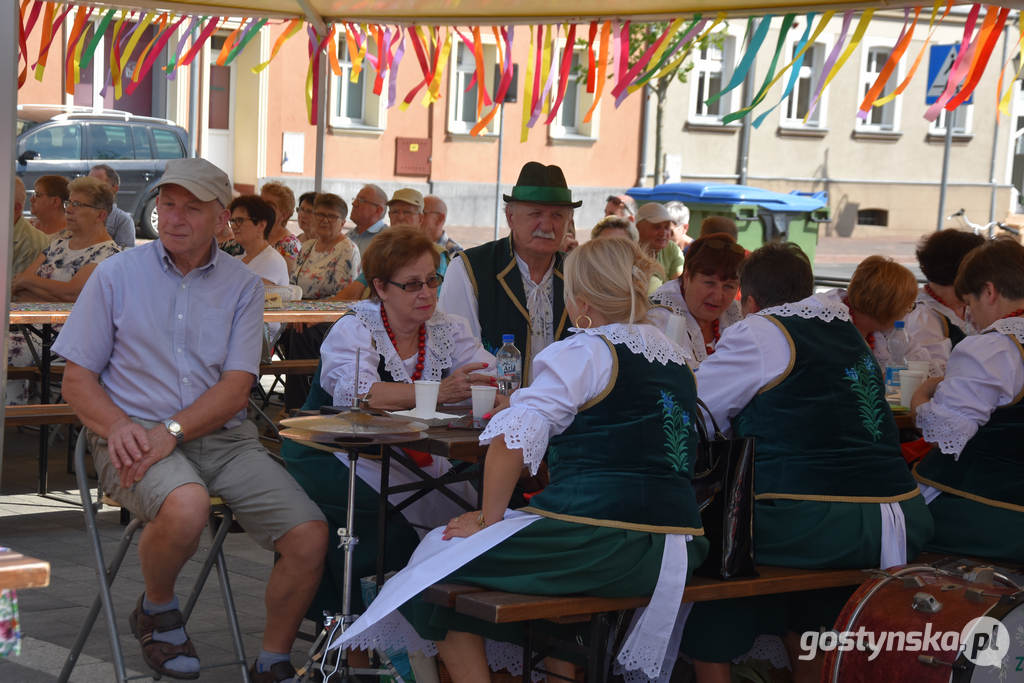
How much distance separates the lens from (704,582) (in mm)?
3838

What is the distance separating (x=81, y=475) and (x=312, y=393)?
0.84m

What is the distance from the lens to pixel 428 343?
15.7ft

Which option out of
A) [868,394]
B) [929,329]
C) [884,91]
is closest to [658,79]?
[884,91]

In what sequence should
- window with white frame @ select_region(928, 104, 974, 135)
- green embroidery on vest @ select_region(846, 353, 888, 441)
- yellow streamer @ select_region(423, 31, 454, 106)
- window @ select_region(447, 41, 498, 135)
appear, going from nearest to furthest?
green embroidery on vest @ select_region(846, 353, 888, 441) < yellow streamer @ select_region(423, 31, 454, 106) < window @ select_region(447, 41, 498, 135) < window with white frame @ select_region(928, 104, 974, 135)

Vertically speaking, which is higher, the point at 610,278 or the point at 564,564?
the point at 610,278

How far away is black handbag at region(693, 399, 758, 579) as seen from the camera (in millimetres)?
3857

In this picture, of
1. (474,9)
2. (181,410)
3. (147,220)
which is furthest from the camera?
(147,220)

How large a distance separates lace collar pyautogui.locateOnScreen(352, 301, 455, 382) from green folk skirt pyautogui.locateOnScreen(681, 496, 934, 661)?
129 cm

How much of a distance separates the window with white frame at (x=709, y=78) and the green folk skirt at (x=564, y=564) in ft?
84.4

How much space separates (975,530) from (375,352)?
2130 millimetres

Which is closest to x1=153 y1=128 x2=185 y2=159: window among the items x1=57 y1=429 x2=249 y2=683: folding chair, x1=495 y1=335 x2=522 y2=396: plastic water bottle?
x1=495 y1=335 x2=522 y2=396: plastic water bottle

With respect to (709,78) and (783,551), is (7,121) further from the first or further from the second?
(709,78)

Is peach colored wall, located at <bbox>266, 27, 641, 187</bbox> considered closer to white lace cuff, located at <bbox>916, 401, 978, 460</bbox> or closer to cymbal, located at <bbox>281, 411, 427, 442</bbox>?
white lace cuff, located at <bbox>916, 401, 978, 460</bbox>

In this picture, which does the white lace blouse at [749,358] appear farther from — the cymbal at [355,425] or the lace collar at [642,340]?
the cymbal at [355,425]
